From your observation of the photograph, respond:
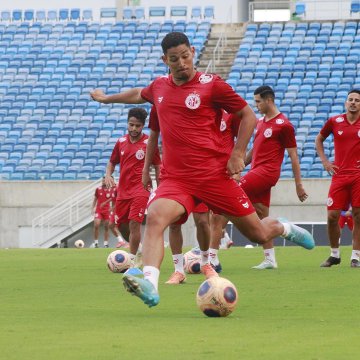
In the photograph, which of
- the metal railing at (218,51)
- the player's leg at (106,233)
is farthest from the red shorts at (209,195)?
the metal railing at (218,51)

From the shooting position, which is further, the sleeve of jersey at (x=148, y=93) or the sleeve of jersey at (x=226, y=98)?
the sleeve of jersey at (x=148, y=93)

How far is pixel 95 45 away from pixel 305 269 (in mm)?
A: 29130

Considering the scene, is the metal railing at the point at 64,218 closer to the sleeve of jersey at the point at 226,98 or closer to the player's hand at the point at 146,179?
the player's hand at the point at 146,179

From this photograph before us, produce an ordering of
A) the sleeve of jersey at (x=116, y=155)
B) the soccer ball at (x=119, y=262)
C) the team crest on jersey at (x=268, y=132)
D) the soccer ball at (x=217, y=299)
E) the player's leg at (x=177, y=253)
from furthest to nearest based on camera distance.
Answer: the sleeve of jersey at (x=116, y=155) → the soccer ball at (x=119, y=262) → the team crest on jersey at (x=268, y=132) → the player's leg at (x=177, y=253) → the soccer ball at (x=217, y=299)

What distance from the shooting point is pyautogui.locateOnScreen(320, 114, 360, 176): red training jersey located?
15508 mm

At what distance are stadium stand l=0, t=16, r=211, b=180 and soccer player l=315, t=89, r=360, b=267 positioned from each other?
2022cm

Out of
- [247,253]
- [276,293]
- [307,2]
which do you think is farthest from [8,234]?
[276,293]

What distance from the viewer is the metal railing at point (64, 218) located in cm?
3362

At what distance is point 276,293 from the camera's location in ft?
37.9

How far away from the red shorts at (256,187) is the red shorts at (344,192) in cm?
82

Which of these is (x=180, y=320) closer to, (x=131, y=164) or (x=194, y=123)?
(x=194, y=123)

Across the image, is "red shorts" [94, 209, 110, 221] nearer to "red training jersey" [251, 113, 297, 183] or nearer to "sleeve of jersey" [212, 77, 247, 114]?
"red training jersey" [251, 113, 297, 183]

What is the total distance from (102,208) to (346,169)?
17749 millimetres

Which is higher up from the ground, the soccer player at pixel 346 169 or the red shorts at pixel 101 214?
the soccer player at pixel 346 169
